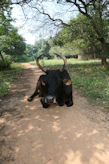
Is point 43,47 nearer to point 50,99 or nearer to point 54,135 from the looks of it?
point 50,99

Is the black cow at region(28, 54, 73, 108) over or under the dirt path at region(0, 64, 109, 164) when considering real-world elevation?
over

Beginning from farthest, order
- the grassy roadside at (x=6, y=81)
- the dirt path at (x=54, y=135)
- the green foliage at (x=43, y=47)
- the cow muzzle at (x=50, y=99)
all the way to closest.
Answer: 1. the green foliage at (x=43, y=47)
2. the grassy roadside at (x=6, y=81)
3. the cow muzzle at (x=50, y=99)
4. the dirt path at (x=54, y=135)

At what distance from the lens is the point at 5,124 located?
11.2ft

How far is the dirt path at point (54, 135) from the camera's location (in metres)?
2.33

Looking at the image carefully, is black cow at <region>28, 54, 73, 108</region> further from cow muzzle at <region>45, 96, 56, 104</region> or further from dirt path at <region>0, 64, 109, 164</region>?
dirt path at <region>0, 64, 109, 164</region>

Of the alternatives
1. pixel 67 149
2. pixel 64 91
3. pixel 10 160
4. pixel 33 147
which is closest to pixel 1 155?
pixel 10 160

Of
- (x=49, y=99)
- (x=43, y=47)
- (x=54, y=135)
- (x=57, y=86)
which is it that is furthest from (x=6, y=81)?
(x=43, y=47)

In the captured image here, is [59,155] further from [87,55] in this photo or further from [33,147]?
[87,55]

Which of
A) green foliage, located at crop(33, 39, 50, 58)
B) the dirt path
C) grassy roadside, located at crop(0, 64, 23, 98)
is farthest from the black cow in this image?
grassy roadside, located at crop(0, 64, 23, 98)

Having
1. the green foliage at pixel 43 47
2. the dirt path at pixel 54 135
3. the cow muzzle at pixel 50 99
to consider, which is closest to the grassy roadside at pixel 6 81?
the dirt path at pixel 54 135

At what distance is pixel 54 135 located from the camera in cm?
290

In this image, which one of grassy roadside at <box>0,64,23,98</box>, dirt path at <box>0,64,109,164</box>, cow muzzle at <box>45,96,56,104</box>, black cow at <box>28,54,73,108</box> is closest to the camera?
dirt path at <box>0,64,109,164</box>

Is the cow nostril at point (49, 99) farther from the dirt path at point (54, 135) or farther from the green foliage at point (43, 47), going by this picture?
the green foliage at point (43, 47)

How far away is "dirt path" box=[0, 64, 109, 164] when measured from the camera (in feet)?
7.63
